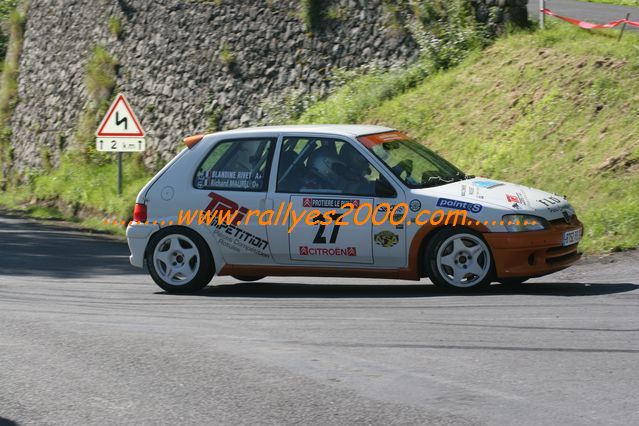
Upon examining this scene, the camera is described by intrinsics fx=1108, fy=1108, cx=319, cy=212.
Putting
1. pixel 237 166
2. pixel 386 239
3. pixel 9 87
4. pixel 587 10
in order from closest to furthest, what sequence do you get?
pixel 386 239 → pixel 237 166 → pixel 587 10 → pixel 9 87

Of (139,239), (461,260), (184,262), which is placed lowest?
(184,262)

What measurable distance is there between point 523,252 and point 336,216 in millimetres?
1740

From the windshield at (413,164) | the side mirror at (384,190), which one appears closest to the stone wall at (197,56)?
the windshield at (413,164)

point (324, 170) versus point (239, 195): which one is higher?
point (324, 170)

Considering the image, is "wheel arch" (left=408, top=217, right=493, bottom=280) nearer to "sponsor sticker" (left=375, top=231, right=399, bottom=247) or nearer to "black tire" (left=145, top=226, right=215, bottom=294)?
"sponsor sticker" (left=375, top=231, right=399, bottom=247)

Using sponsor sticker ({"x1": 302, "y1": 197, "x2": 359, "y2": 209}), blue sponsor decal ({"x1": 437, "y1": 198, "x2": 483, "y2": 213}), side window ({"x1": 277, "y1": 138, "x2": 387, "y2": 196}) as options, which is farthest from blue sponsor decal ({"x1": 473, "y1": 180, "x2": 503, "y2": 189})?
sponsor sticker ({"x1": 302, "y1": 197, "x2": 359, "y2": 209})

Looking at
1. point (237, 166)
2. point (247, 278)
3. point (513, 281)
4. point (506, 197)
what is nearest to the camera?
point (506, 197)

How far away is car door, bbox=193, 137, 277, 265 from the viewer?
10547 millimetres

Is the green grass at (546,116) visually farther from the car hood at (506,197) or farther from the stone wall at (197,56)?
the car hood at (506,197)

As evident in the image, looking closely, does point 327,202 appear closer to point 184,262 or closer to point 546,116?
point 184,262

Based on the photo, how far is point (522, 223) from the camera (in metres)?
9.56

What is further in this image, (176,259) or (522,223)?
(176,259)

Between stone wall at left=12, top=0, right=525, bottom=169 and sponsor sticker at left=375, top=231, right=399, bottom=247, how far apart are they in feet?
33.6

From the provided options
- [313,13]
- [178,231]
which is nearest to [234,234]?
[178,231]
